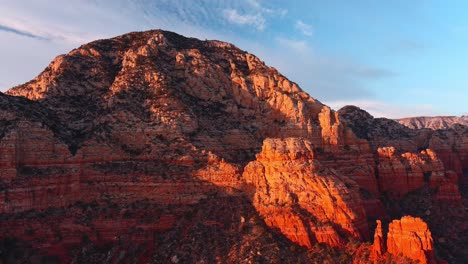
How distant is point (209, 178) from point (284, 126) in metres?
21.6

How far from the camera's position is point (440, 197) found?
256 ft

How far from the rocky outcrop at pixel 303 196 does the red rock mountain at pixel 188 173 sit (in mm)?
136

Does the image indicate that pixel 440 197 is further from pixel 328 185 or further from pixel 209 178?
pixel 209 178

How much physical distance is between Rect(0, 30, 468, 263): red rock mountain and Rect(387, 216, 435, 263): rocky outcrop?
21 centimetres

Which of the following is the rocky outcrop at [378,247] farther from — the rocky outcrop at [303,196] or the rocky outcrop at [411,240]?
the rocky outcrop at [303,196]

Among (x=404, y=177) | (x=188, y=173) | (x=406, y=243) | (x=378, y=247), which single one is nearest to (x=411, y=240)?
(x=406, y=243)

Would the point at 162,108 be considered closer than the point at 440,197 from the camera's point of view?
Yes

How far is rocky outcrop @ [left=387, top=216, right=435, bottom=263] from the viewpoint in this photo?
49.4 m

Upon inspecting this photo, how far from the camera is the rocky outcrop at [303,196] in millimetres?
54250

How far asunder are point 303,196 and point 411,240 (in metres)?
12.9

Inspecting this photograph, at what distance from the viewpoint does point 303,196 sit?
56812 mm

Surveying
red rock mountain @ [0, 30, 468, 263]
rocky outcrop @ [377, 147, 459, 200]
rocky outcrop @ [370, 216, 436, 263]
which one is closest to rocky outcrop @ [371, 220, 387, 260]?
rocky outcrop @ [370, 216, 436, 263]

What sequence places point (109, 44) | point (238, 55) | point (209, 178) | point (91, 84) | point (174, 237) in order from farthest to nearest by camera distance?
point (238, 55) → point (109, 44) → point (91, 84) → point (209, 178) → point (174, 237)

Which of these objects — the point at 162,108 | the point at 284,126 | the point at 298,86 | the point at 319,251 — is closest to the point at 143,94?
the point at 162,108
